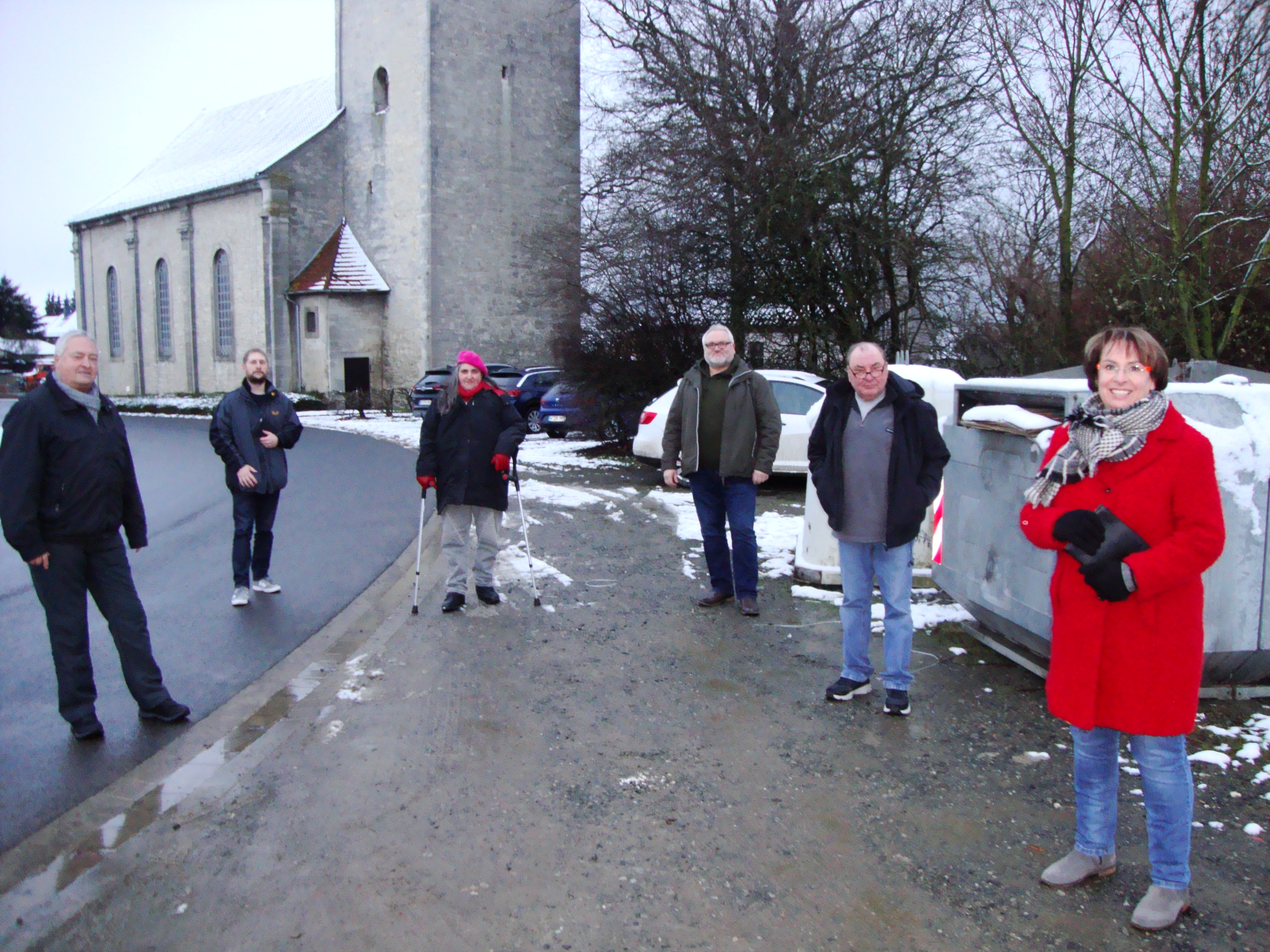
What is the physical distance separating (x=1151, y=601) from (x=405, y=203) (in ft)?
129

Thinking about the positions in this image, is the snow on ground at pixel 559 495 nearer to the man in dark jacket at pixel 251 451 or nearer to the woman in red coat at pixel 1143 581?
the man in dark jacket at pixel 251 451

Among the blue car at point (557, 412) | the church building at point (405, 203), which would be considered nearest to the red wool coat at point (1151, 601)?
the blue car at point (557, 412)

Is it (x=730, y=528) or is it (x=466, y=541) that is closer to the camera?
(x=730, y=528)

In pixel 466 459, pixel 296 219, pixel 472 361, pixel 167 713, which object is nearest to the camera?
pixel 167 713

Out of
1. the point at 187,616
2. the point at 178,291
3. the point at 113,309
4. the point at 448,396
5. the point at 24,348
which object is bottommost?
the point at 187,616

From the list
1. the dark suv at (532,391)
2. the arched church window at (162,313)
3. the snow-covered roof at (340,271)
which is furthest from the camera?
the arched church window at (162,313)

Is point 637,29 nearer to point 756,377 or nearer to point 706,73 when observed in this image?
point 706,73

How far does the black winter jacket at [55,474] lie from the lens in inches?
185

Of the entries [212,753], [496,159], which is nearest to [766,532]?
[212,753]

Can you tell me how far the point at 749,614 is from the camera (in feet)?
23.2

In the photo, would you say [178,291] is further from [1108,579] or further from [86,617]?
[1108,579]

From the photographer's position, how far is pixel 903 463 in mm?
5188

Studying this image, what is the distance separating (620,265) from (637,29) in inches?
198

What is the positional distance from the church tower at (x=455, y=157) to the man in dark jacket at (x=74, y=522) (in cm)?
3265
